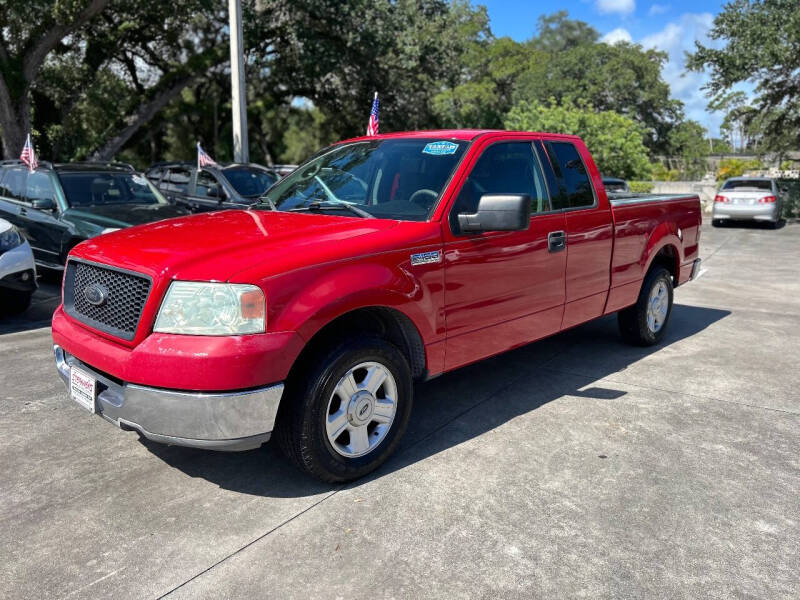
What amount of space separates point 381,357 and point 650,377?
9.33 feet

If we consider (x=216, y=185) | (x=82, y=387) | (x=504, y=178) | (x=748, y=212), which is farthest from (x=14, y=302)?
(x=748, y=212)

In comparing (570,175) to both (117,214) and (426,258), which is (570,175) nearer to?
(426,258)

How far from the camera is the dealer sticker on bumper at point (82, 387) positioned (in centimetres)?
325

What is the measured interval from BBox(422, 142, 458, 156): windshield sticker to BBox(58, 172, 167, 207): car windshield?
6065 mm

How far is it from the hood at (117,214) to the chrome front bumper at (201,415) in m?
5.32

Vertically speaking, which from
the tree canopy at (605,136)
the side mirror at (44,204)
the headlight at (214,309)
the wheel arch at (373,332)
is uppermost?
the tree canopy at (605,136)

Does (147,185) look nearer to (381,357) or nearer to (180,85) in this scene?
(381,357)

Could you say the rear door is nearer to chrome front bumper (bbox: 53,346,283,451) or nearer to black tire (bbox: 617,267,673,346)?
black tire (bbox: 617,267,673,346)

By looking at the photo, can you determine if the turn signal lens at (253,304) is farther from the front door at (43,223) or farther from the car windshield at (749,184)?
the car windshield at (749,184)

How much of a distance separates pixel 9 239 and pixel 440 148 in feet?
16.2

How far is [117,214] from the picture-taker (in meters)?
8.27

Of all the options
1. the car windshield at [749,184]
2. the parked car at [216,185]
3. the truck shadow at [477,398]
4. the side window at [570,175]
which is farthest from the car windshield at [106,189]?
the car windshield at [749,184]

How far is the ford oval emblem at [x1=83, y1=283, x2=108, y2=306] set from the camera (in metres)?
3.32

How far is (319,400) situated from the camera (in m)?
3.20
